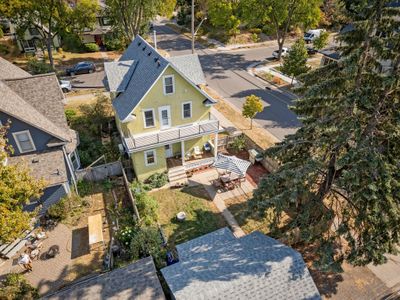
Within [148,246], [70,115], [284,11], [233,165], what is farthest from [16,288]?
[284,11]

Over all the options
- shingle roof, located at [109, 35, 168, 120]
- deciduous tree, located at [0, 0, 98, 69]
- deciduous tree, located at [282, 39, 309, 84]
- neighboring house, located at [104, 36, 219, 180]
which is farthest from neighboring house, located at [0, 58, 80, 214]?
deciduous tree, located at [282, 39, 309, 84]

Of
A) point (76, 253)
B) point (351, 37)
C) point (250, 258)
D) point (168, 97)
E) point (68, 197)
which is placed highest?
point (351, 37)

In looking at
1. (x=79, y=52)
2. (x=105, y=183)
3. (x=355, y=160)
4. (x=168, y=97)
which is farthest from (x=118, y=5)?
(x=355, y=160)

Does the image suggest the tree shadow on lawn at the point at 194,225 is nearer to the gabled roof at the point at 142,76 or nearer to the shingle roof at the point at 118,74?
the gabled roof at the point at 142,76

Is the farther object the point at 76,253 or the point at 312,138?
the point at 76,253

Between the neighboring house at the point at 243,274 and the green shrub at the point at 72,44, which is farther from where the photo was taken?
the green shrub at the point at 72,44

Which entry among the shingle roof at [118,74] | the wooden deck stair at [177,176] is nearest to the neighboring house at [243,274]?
the wooden deck stair at [177,176]

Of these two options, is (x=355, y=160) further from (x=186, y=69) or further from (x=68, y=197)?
(x=68, y=197)

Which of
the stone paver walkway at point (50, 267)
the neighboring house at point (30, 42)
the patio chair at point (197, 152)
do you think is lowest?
the stone paver walkway at point (50, 267)
